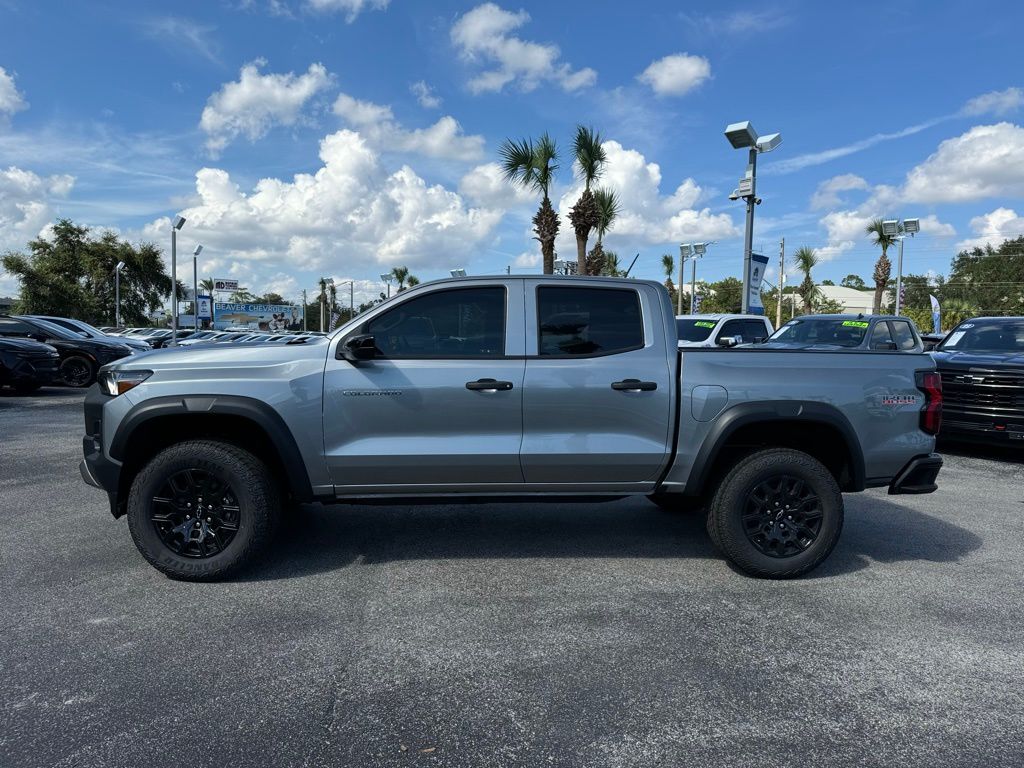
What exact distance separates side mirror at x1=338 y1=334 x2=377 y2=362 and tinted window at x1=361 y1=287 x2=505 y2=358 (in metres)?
0.11

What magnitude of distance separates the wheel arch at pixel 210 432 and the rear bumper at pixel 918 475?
3641 mm

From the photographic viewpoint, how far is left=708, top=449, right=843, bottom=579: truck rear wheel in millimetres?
4211

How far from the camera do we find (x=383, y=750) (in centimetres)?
255

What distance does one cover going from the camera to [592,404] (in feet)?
13.7

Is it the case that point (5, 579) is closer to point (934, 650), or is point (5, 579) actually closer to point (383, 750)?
point (383, 750)

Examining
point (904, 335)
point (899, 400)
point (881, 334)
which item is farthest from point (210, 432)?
point (904, 335)

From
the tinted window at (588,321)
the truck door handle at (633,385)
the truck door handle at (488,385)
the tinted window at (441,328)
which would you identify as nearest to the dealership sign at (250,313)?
the tinted window at (441,328)

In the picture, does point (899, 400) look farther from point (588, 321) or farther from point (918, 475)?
point (588, 321)

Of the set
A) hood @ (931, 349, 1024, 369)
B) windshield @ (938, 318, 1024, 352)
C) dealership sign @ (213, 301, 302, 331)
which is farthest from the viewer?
dealership sign @ (213, 301, 302, 331)

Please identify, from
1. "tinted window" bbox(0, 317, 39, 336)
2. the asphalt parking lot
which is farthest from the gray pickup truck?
"tinted window" bbox(0, 317, 39, 336)

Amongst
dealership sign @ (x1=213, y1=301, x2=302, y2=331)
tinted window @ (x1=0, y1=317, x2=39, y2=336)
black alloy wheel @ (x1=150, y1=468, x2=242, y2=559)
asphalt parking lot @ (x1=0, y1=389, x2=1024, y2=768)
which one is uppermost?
dealership sign @ (x1=213, y1=301, x2=302, y2=331)

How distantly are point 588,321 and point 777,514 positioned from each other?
165 centimetres

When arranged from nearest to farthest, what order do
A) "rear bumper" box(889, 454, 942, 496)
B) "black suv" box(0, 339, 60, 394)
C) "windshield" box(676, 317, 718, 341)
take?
1. "rear bumper" box(889, 454, 942, 496)
2. "black suv" box(0, 339, 60, 394)
3. "windshield" box(676, 317, 718, 341)

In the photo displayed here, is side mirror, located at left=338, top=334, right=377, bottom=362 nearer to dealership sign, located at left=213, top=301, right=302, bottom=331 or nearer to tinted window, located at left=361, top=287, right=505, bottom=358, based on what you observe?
tinted window, located at left=361, top=287, right=505, bottom=358
